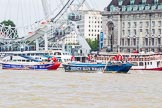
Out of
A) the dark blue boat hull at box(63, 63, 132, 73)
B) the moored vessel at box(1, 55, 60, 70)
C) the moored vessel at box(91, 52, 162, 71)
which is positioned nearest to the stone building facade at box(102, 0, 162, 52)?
the moored vessel at box(91, 52, 162, 71)

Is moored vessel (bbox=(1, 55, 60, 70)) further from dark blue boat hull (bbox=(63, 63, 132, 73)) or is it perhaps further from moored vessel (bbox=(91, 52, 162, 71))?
moored vessel (bbox=(91, 52, 162, 71))

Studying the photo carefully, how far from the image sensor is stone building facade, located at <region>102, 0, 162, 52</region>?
490 ft

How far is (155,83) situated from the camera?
203 ft

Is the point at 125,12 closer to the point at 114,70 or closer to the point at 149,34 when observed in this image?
the point at 149,34

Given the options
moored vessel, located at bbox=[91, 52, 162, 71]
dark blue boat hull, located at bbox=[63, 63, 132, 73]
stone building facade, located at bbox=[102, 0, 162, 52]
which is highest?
stone building facade, located at bbox=[102, 0, 162, 52]

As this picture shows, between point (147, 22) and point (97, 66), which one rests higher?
point (147, 22)

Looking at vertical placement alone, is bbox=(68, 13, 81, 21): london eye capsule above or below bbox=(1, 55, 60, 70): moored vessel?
above

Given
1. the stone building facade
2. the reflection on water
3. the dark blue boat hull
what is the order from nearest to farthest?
the reflection on water, the dark blue boat hull, the stone building facade

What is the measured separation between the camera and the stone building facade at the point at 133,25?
150 m

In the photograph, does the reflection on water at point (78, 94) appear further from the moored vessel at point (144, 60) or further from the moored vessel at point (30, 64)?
the moored vessel at point (144, 60)

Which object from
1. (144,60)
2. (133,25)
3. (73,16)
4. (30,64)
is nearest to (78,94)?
(30,64)

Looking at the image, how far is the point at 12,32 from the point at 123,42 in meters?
23.1

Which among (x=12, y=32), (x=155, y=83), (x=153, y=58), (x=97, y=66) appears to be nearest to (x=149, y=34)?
(x=12, y=32)

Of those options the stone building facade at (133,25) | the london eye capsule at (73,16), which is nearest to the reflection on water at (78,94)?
the london eye capsule at (73,16)
